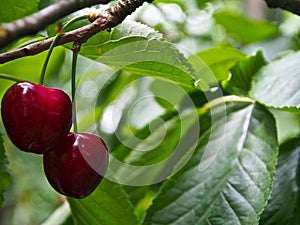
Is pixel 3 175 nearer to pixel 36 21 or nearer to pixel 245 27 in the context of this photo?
pixel 36 21

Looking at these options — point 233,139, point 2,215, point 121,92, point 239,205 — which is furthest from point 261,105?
point 2,215

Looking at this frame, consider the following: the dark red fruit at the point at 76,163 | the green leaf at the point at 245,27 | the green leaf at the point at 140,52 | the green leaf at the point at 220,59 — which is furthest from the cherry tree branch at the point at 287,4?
the green leaf at the point at 245,27

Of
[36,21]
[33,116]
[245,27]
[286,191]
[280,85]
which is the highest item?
[36,21]

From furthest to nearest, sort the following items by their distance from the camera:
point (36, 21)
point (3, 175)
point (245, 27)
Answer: point (245, 27), point (3, 175), point (36, 21)

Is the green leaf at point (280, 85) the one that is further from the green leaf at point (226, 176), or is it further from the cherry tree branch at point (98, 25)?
the cherry tree branch at point (98, 25)

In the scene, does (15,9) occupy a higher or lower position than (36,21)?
lower

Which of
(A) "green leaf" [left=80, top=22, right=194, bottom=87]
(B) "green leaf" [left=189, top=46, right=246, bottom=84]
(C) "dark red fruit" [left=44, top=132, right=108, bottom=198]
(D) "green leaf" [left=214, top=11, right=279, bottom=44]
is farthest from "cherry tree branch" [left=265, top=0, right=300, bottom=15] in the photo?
(D) "green leaf" [left=214, top=11, right=279, bottom=44]

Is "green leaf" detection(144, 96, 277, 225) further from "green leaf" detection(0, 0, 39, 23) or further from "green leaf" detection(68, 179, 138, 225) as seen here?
"green leaf" detection(0, 0, 39, 23)

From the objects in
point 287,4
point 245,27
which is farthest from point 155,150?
point 245,27

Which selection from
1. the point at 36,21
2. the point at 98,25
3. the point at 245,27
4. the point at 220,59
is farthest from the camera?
the point at 245,27
